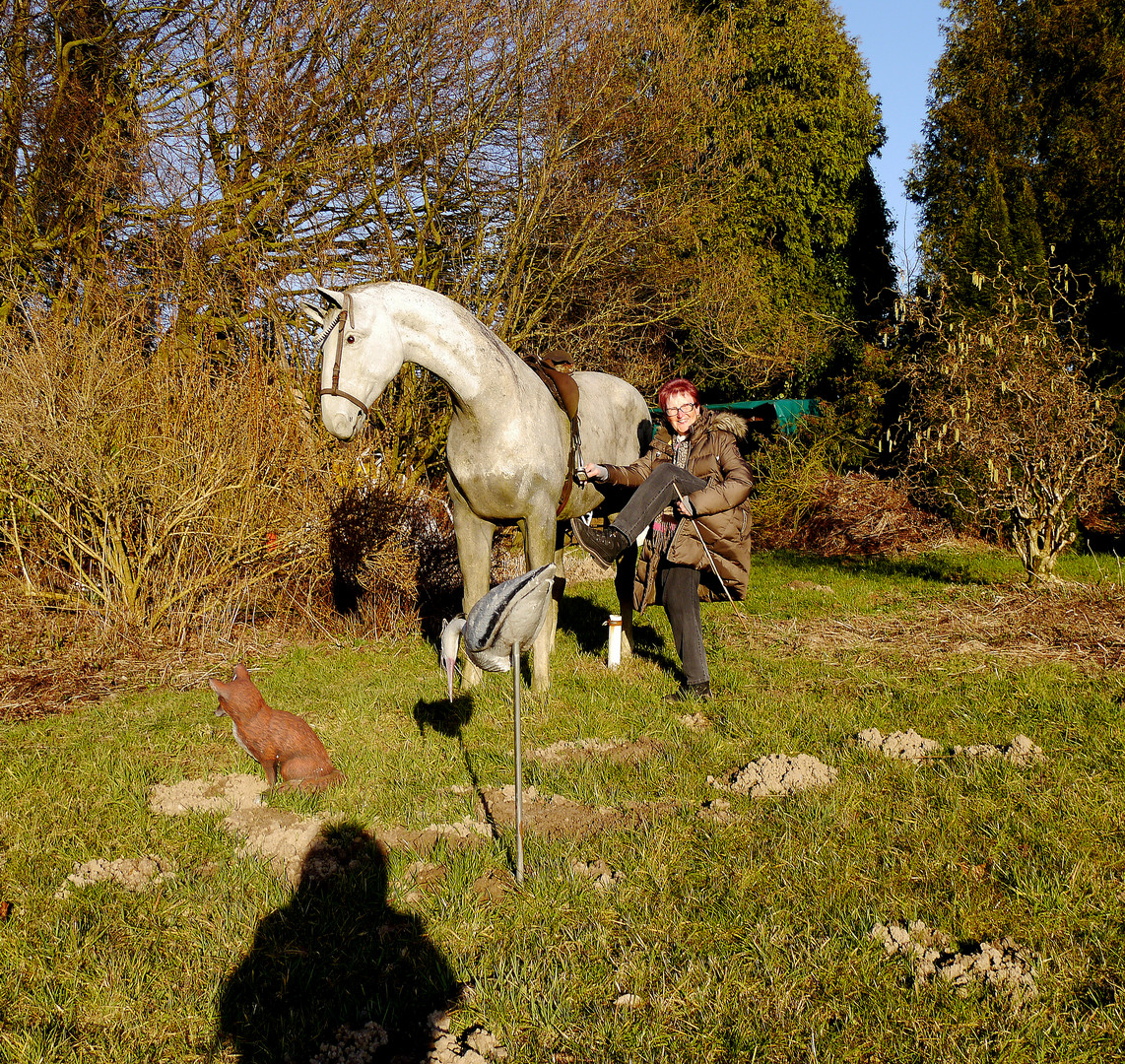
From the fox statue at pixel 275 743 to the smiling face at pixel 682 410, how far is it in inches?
122

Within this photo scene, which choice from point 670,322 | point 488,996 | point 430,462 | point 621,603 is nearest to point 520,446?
point 621,603

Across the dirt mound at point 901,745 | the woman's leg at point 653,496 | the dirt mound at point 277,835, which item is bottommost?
the dirt mound at point 277,835

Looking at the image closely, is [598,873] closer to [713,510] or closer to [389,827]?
[389,827]

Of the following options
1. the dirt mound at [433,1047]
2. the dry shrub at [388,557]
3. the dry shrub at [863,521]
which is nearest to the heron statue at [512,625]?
the dirt mound at [433,1047]

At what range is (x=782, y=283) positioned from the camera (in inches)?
723

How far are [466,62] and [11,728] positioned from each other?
8.99 metres

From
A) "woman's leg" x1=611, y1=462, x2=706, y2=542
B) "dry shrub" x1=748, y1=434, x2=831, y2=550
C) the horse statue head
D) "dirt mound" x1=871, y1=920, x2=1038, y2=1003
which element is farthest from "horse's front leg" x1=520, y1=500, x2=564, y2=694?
"dry shrub" x1=748, y1=434, x2=831, y2=550

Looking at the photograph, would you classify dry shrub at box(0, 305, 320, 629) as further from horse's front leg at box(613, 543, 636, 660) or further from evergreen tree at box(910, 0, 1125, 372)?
evergreen tree at box(910, 0, 1125, 372)

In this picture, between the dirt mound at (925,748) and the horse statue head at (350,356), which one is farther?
the horse statue head at (350,356)

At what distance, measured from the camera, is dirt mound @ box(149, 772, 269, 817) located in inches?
159

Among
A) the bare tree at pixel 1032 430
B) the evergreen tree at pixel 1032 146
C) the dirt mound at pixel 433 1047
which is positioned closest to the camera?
the dirt mound at pixel 433 1047

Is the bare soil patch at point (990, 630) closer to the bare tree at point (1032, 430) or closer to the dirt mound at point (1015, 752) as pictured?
the bare tree at point (1032, 430)

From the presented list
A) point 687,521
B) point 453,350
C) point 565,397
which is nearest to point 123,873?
point 453,350

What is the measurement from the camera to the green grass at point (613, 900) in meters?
2.46
